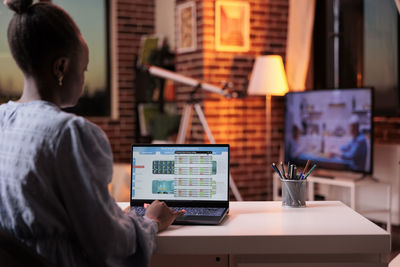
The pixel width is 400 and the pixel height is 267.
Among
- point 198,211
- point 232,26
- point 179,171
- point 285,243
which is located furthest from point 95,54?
point 285,243

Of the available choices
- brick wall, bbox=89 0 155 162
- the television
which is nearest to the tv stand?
the television

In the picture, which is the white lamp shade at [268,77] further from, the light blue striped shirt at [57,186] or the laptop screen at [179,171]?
the light blue striped shirt at [57,186]

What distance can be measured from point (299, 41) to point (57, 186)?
14.3 feet

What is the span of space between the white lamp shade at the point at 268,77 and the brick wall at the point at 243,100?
0.27 meters

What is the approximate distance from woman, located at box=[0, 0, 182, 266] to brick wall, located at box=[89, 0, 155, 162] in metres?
5.06

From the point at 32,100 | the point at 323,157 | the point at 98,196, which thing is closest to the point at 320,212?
the point at 98,196

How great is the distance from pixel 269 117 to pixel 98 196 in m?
4.06

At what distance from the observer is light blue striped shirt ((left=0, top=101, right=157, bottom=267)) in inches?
50.8

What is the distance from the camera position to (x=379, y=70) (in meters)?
4.87

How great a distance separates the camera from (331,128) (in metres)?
4.59

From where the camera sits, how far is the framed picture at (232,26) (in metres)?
5.17

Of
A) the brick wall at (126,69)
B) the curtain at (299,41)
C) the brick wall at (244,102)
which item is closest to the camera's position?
the brick wall at (244,102)

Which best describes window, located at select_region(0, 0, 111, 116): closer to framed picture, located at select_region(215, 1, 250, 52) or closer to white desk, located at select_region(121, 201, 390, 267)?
framed picture, located at select_region(215, 1, 250, 52)

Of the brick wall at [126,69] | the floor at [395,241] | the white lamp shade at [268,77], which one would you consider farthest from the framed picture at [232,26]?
the floor at [395,241]
